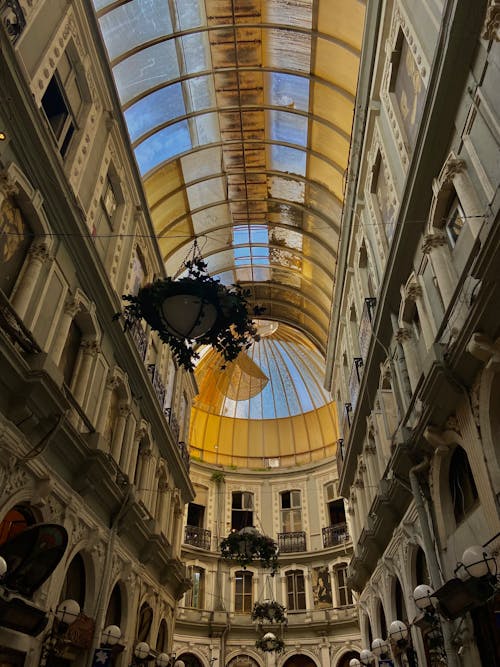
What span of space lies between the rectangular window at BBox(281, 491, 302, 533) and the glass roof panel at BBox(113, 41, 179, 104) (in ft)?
74.3

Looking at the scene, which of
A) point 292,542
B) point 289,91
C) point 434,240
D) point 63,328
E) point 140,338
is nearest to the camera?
point 434,240

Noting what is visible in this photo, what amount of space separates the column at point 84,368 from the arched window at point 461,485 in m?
7.04

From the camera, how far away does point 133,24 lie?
13.8m

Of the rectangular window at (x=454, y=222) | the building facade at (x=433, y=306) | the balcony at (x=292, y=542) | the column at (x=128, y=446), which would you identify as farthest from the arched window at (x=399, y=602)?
the balcony at (x=292, y=542)

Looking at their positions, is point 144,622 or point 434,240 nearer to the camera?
point 434,240

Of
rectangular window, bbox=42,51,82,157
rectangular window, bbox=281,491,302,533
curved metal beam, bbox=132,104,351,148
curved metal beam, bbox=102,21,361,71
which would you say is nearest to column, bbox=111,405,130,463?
rectangular window, bbox=42,51,82,157

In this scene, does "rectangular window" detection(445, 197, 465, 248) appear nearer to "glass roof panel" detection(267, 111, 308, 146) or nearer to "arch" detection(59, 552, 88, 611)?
"arch" detection(59, 552, 88, 611)

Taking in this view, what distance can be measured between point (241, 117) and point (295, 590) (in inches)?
887

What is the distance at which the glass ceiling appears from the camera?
14445 millimetres

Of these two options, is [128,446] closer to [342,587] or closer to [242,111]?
[242,111]

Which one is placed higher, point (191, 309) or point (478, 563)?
point (191, 309)

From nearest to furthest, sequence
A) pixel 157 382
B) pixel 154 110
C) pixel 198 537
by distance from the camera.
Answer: pixel 154 110
pixel 157 382
pixel 198 537

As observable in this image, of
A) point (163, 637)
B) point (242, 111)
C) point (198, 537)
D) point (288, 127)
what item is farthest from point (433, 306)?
point (198, 537)

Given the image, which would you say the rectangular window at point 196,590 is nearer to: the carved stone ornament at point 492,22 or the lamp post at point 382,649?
the lamp post at point 382,649
